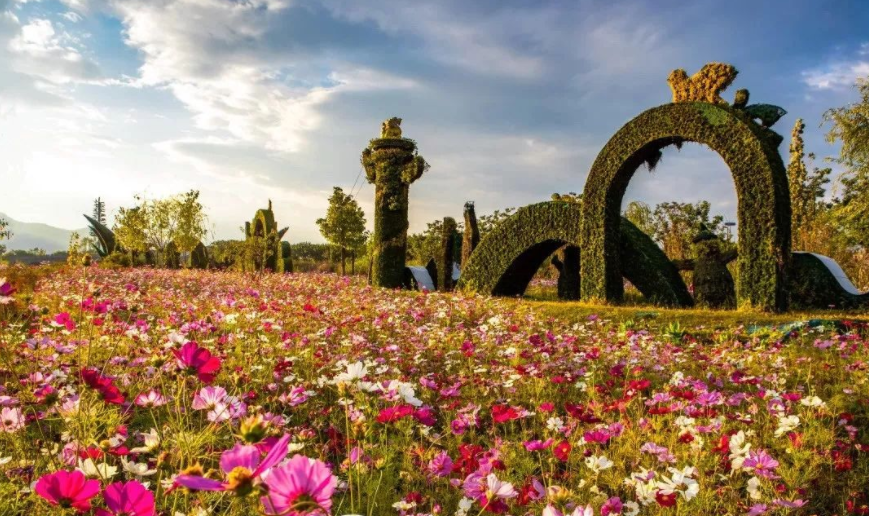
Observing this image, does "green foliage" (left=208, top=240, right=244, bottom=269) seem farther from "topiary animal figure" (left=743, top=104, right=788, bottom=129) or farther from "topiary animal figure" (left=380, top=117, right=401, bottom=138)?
"topiary animal figure" (left=743, top=104, right=788, bottom=129)

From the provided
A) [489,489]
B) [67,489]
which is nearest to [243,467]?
[67,489]

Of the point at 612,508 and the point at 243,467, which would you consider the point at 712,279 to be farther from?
the point at 243,467

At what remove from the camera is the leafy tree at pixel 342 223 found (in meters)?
28.9

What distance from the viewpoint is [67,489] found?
3.82 ft

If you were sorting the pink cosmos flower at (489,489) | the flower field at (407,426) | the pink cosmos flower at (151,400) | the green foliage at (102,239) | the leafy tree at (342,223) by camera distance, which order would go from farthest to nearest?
the green foliage at (102,239), the leafy tree at (342,223), the pink cosmos flower at (151,400), the flower field at (407,426), the pink cosmos flower at (489,489)

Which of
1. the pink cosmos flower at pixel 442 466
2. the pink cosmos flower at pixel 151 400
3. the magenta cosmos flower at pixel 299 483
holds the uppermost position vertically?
the magenta cosmos flower at pixel 299 483

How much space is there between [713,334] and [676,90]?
5645 mm

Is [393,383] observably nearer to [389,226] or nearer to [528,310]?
[528,310]

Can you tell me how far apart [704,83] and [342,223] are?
20.9 metres

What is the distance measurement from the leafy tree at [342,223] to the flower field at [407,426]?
22044 mm

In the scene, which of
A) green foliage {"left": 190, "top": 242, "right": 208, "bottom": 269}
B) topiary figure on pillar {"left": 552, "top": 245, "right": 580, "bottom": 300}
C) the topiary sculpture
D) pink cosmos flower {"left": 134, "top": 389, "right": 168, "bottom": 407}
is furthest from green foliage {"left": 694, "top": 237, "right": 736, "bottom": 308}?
green foliage {"left": 190, "top": 242, "right": 208, "bottom": 269}

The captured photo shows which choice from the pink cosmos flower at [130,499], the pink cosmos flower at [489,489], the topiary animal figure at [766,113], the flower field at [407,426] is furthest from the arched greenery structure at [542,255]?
the pink cosmos flower at [130,499]

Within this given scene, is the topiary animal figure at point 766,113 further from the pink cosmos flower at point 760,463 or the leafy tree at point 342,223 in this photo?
the leafy tree at point 342,223

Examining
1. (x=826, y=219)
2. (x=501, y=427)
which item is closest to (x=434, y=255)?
(x=501, y=427)
